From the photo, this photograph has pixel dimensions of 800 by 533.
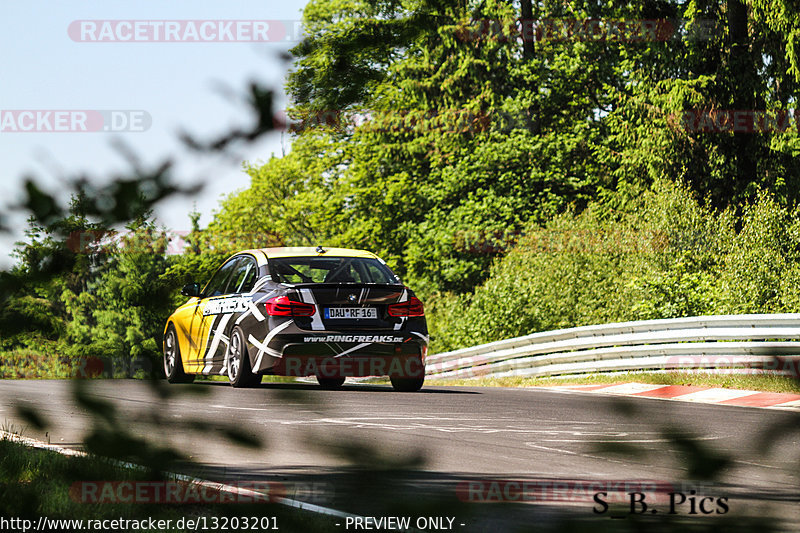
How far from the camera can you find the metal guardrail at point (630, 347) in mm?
15016

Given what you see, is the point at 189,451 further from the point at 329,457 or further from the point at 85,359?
the point at 329,457

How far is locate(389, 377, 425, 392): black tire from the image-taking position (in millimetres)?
13680

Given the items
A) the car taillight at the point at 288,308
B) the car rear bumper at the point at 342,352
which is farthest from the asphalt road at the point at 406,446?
the car taillight at the point at 288,308

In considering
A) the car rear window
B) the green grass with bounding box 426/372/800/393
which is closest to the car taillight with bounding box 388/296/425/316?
the car rear window

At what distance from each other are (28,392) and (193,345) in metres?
0.42

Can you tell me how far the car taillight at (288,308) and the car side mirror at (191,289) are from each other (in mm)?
9189

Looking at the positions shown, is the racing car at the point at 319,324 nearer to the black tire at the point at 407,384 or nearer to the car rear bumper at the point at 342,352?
the car rear bumper at the point at 342,352

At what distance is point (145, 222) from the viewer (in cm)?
250

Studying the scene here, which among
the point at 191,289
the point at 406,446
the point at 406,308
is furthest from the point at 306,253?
the point at 406,446

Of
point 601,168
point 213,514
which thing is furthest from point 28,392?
point 601,168

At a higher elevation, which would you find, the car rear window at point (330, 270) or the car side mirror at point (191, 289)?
the car rear window at point (330, 270)

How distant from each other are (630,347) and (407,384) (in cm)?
526

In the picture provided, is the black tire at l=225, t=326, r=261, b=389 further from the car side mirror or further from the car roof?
the car side mirror

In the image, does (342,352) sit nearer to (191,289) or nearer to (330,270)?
(330,270)
